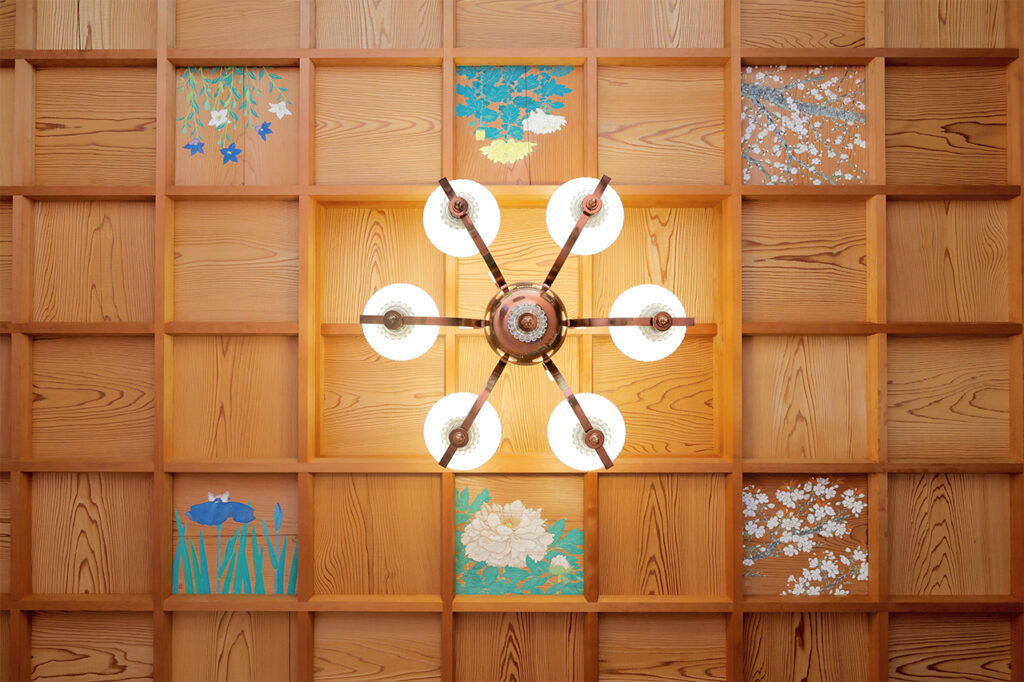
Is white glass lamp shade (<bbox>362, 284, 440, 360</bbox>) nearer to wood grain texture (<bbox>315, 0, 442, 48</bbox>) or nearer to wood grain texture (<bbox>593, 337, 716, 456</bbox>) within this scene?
wood grain texture (<bbox>593, 337, 716, 456</bbox>)

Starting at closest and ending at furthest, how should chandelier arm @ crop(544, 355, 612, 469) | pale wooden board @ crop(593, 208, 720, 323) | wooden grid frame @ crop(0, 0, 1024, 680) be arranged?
1. chandelier arm @ crop(544, 355, 612, 469)
2. wooden grid frame @ crop(0, 0, 1024, 680)
3. pale wooden board @ crop(593, 208, 720, 323)

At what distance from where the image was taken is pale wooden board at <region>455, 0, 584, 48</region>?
201 centimetres

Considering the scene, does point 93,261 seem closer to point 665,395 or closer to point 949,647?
point 665,395

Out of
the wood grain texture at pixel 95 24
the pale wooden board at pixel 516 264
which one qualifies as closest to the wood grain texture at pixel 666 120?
the pale wooden board at pixel 516 264

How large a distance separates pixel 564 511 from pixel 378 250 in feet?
3.57

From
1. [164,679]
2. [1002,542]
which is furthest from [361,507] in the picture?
[1002,542]

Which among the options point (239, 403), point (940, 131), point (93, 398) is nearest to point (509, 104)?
point (239, 403)

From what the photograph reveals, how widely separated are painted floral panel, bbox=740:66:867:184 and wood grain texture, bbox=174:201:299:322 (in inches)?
62.3

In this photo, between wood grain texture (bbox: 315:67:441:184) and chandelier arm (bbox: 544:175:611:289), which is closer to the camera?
chandelier arm (bbox: 544:175:611:289)

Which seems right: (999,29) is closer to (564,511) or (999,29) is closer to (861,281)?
(861,281)

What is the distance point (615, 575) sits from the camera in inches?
77.8

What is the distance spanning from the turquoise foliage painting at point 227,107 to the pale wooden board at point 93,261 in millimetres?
308

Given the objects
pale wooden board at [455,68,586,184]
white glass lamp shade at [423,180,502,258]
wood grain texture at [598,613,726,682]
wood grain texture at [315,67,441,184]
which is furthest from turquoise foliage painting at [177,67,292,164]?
wood grain texture at [598,613,726,682]

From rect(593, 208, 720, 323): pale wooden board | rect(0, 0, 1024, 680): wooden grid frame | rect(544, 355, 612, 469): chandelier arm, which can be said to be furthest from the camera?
rect(593, 208, 720, 323): pale wooden board
